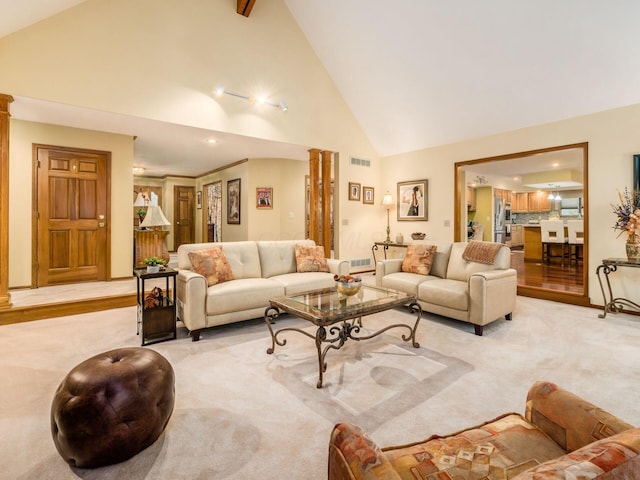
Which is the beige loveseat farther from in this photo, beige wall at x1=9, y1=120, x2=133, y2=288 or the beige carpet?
beige wall at x1=9, y1=120, x2=133, y2=288

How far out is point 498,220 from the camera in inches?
422

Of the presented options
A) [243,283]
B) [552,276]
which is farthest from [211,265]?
[552,276]

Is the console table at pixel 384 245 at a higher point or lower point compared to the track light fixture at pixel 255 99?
lower

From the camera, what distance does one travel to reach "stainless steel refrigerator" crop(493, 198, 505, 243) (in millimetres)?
10312

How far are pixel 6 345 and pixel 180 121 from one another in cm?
316

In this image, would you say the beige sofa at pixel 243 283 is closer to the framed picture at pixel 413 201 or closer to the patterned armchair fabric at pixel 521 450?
the patterned armchair fabric at pixel 521 450

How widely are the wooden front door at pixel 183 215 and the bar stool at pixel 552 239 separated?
9.58 m

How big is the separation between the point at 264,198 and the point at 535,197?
31.7 ft

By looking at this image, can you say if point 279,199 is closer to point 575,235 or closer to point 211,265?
point 211,265

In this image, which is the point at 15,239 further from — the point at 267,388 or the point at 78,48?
the point at 267,388

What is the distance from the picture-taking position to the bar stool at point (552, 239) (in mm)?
7430

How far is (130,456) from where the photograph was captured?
1.57 m

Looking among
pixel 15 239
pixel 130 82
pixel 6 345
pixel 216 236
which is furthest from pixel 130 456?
pixel 216 236

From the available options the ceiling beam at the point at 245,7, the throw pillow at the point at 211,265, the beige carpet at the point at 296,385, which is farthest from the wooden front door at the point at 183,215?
the throw pillow at the point at 211,265
